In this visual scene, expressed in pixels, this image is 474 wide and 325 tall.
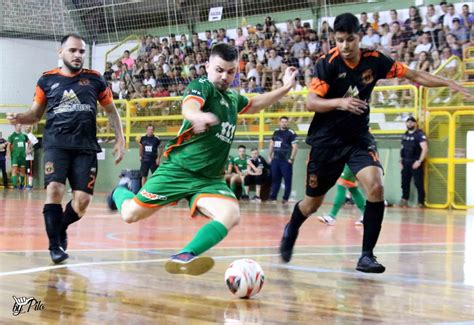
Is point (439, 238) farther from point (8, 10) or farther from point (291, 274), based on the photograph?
point (8, 10)

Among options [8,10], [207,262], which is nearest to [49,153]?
[207,262]

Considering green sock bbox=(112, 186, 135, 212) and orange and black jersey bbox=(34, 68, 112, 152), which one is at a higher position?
orange and black jersey bbox=(34, 68, 112, 152)

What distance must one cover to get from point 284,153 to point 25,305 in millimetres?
16222

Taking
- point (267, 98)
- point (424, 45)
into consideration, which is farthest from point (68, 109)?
point (424, 45)

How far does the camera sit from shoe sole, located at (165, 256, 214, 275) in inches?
204

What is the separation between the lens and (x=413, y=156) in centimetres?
1895

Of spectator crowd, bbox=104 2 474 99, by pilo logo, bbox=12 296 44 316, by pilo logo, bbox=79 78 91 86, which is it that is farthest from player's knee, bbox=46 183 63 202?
spectator crowd, bbox=104 2 474 99

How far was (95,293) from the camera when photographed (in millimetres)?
5277

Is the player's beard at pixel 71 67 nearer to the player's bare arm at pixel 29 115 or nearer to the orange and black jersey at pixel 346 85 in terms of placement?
the player's bare arm at pixel 29 115

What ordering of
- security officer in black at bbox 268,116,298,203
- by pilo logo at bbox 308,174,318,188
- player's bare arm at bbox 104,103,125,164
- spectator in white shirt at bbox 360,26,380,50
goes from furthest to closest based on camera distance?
security officer in black at bbox 268,116,298,203 < spectator in white shirt at bbox 360,26,380,50 < player's bare arm at bbox 104,103,125,164 < by pilo logo at bbox 308,174,318,188

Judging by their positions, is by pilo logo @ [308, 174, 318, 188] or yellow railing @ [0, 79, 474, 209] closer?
by pilo logo @ [308, 174, 318, 188]

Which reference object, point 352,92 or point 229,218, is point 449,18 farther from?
point 229,218

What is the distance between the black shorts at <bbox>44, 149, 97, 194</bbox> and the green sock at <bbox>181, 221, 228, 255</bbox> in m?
2.23

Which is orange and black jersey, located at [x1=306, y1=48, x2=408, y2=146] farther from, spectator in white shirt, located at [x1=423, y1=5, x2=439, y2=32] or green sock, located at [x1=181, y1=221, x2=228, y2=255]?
spectator in white shirt, located at [x1=423, y1=5, x2=439, y2=32]
